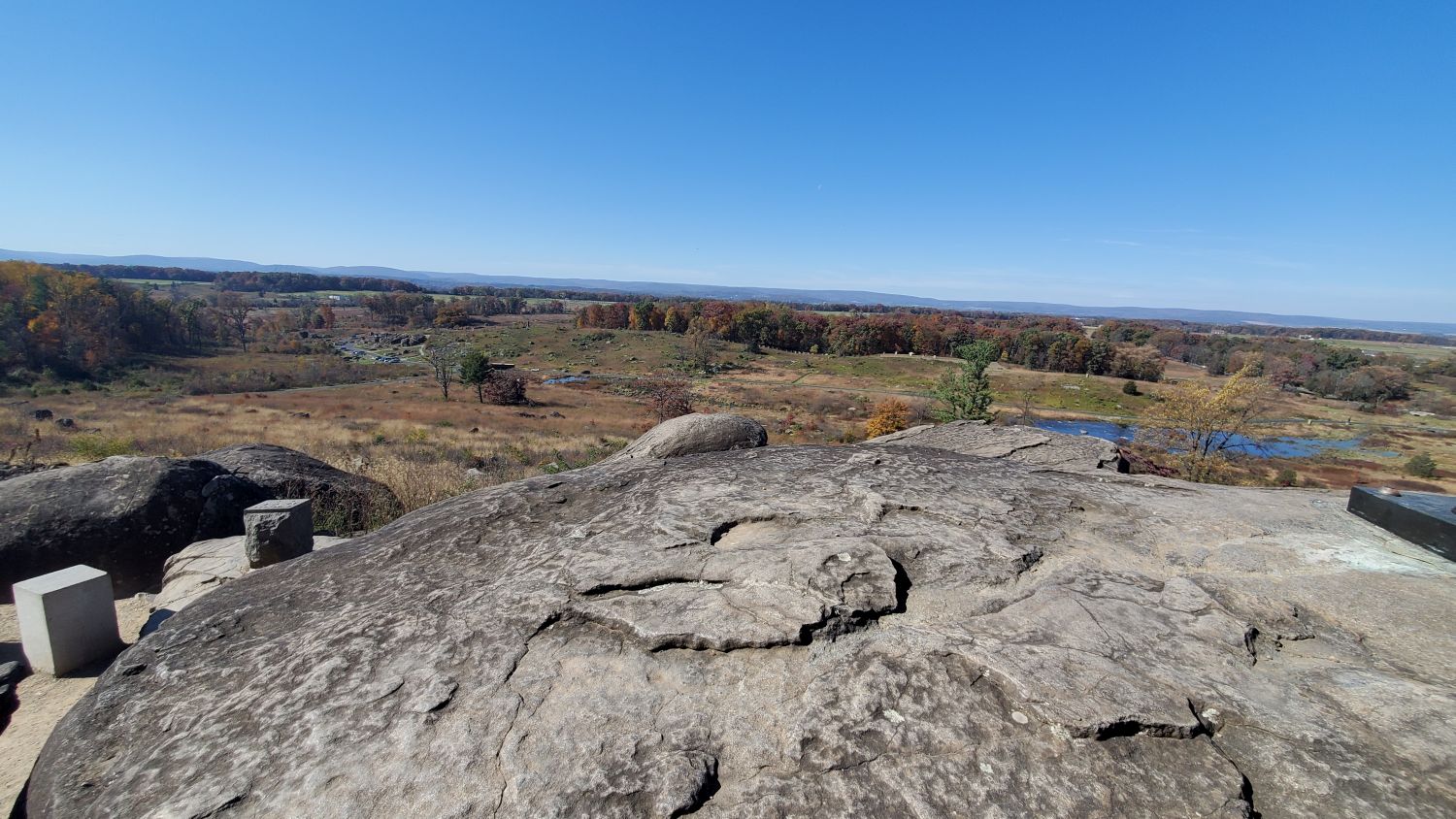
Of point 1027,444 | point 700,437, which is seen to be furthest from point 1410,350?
point 700,437

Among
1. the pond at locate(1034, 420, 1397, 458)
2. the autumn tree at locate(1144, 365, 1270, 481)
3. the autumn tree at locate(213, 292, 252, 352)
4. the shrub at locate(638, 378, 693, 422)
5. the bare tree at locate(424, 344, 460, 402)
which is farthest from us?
the autumn tree at locate(213, 292, 252, 352)

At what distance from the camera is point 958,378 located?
31328 mm

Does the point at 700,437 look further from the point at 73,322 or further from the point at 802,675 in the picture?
the point at 73,322

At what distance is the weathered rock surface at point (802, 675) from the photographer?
238 centimetres

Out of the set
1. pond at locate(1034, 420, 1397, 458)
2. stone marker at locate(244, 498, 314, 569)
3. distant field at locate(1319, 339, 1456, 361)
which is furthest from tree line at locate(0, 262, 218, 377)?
distant field at locate(1319, 339, 1456, 361)

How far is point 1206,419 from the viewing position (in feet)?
87.9

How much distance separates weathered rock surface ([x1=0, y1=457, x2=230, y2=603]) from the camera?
7.91 m

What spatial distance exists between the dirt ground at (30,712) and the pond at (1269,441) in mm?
42250

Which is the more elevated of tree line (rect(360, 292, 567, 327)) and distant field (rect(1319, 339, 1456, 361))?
distant field (rect(1319, 339, 1456, 361))

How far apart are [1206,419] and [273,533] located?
111 feet

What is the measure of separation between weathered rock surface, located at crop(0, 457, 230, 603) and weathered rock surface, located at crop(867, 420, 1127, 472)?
10117 millimetres

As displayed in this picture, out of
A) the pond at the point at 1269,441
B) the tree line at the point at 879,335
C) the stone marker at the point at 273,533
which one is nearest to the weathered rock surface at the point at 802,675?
the stone marker at the point at 273,533

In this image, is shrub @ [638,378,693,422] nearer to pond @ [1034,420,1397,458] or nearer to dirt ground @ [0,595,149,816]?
pond @ [1034,420,1397,458]

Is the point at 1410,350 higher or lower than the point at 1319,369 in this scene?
higher
